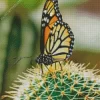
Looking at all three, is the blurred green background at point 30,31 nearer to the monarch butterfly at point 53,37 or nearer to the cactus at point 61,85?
the monarch butterfly at point 53,37

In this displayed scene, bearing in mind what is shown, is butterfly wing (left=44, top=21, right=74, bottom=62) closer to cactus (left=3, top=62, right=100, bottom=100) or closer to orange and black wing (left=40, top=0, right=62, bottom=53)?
orange and black wing (left=40, top=0, right=62, bottom=53)

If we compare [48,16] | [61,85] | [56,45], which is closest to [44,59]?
[56,45]

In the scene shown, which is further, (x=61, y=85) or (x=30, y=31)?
(x=30, y=31)

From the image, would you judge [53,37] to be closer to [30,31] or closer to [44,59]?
[44,59]

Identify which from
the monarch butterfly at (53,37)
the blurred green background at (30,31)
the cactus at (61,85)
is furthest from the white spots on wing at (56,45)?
the cactus at (61,85)

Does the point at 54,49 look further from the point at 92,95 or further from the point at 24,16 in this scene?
the point at 92,95

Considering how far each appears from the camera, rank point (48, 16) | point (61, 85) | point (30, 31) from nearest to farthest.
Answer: point (61, 85), point (48, 16), point (30, 31)

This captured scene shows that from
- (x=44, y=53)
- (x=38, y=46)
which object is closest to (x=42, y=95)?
(x=44, y=53)

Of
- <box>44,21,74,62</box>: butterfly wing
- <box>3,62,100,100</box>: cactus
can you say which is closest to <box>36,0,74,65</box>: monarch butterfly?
<box>44,21,74,62</box>: butterfly wing
